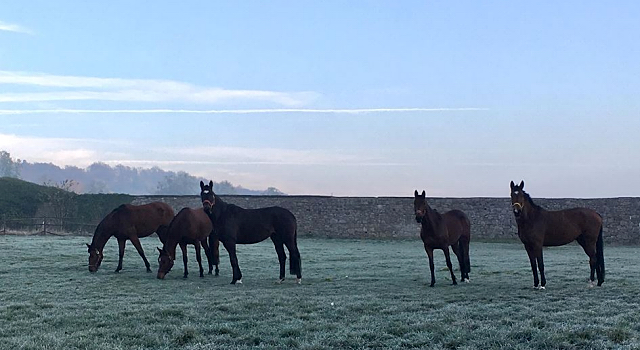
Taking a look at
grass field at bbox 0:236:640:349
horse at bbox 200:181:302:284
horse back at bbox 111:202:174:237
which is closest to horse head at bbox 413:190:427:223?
grass field at bbox 0:236:640:349

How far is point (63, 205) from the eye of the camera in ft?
104

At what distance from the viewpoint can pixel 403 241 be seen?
2781 cm

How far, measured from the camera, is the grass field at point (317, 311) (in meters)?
6.09

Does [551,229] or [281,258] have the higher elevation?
[551,229]

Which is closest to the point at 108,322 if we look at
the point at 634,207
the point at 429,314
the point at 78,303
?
the point at 78,303

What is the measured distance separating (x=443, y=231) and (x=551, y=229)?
185 cm

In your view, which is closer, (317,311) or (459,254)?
(317,311)

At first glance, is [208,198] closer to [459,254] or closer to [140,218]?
[140,218]

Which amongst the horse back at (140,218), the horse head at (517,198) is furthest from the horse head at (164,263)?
the horse head at (517,198)

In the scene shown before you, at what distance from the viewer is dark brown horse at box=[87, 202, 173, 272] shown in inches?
530

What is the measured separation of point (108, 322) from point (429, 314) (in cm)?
379

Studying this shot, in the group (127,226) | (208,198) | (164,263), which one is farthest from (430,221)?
(127,226)

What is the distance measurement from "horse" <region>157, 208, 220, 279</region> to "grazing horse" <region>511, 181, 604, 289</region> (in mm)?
6178

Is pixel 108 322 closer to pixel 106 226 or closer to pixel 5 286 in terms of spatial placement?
pixel 5 286
